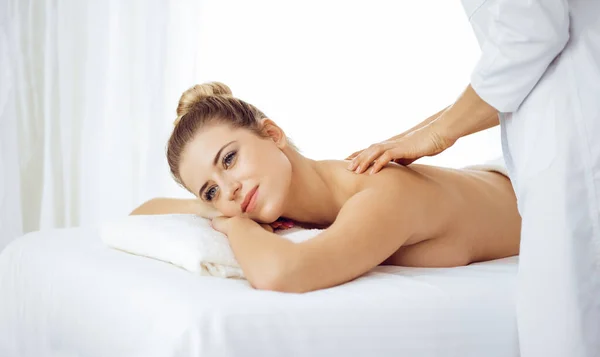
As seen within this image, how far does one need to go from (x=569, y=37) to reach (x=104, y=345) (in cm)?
108

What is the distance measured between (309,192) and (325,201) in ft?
0.16

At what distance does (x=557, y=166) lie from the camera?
4.47ft

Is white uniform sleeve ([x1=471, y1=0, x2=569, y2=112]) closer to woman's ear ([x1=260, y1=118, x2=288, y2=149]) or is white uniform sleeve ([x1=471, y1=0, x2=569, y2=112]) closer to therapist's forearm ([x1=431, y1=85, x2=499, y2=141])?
therapist's forearm ([x1=431, y1=85, x2=499, y2=141])

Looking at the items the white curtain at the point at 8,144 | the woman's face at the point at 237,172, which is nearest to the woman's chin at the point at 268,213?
the woman's face at the point at 237,172

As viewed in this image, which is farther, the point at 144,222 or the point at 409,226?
the point at 144,222

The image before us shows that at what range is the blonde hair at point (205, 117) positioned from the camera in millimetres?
1802

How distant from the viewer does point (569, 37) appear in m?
1.41

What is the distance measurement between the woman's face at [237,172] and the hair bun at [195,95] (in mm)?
139

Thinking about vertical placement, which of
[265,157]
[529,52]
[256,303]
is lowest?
[256,303]

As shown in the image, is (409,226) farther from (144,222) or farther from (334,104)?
(334,104)

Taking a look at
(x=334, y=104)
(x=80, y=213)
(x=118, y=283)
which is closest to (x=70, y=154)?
(x=80, y=213)

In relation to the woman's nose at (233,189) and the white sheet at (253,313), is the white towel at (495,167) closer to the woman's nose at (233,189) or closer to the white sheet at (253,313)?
the white sheet at (253,313)

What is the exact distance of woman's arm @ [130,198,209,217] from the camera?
82.2 inches

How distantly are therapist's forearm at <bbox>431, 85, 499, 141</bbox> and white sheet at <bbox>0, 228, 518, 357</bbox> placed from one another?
319 mm
